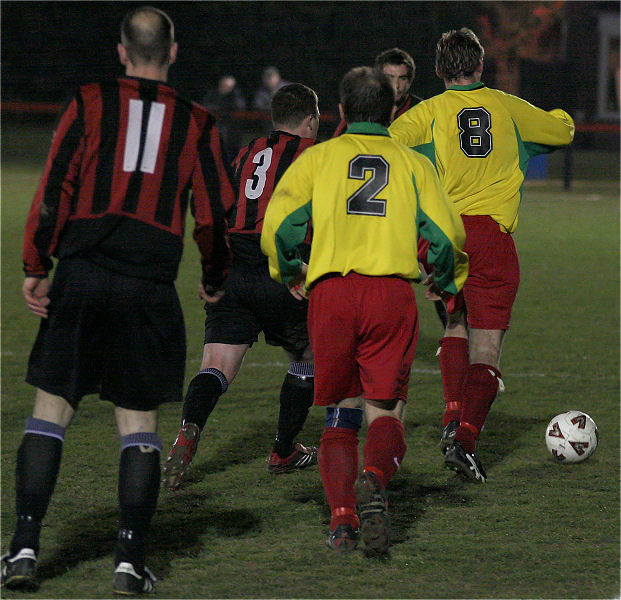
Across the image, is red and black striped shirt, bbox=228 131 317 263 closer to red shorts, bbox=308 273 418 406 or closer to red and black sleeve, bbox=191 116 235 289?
red shorts, bbox=308 273 418 406

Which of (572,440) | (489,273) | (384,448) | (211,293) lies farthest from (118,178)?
(572,440)

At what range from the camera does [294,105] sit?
5.62 meters

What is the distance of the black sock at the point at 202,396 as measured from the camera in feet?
18.5

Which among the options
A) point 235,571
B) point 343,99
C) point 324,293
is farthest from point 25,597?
point 343,99

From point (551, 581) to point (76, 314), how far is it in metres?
2.04

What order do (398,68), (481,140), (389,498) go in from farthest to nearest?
(398,68), (481,140), (389,498)

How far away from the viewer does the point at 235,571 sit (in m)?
4.45

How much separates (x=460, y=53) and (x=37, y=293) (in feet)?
9.27

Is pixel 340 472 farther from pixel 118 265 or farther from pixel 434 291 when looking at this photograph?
pixel 118 265

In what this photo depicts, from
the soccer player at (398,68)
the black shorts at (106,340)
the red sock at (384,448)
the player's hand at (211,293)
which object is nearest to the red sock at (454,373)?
the soccer player at (398,68)

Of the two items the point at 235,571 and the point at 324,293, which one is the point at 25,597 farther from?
the point at 324,293

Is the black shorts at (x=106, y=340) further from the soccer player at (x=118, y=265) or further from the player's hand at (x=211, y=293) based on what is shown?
the player's hand at (x=211, y=293)

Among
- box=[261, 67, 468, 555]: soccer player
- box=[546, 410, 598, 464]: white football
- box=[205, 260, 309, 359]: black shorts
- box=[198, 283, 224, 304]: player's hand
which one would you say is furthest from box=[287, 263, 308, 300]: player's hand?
box=[546, 410, 598, 464]: white football

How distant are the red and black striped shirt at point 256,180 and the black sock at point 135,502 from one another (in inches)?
71.2
